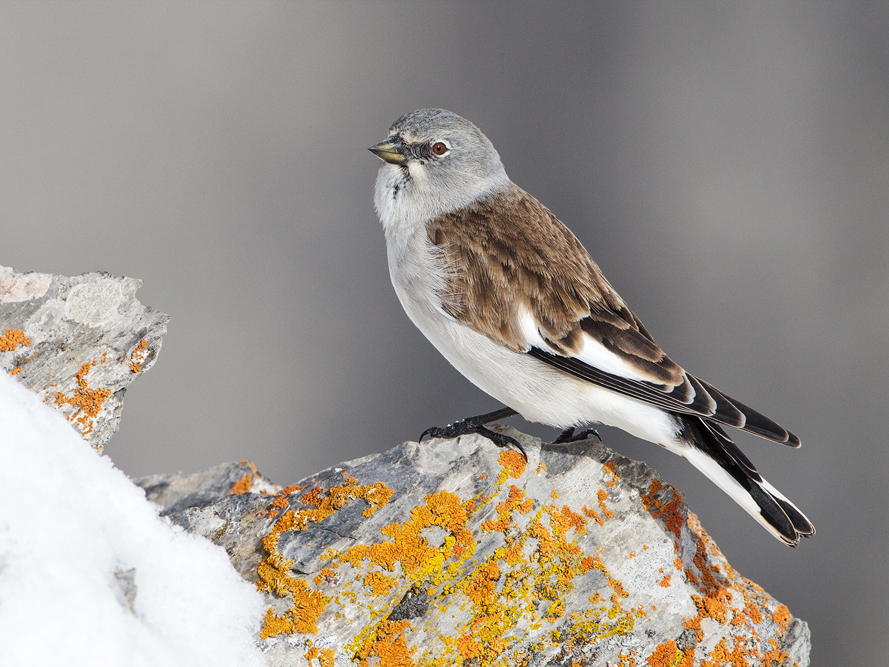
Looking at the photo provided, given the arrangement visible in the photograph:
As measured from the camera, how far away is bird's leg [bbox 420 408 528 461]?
7.00 feet

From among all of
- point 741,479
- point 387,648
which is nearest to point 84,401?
point 387,648

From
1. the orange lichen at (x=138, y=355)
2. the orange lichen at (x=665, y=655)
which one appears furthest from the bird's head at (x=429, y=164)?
the orange lichen at (x=665, y=655)

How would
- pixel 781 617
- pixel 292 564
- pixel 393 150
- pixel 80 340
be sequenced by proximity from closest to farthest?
pixel 292 564 → pixel 80 340 → pixel 781 617 → pixel 393 150

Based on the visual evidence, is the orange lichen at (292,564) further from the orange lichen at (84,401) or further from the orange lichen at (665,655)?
the orange lichen at (665,655)

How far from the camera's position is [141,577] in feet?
4.84

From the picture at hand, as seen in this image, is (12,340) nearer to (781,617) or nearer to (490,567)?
(490,567)

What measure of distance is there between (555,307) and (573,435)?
19.7 inches

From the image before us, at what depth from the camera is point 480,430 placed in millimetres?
2246

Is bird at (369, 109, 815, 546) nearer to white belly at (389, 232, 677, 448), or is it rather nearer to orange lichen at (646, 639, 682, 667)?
white belly at (389, 232, 677, 448)

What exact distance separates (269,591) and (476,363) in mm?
935

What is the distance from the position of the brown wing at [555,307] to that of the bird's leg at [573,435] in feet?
0.91

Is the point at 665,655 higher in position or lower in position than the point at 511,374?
lower

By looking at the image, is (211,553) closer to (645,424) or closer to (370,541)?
(370,541)

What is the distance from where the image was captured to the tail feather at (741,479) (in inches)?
81.0
